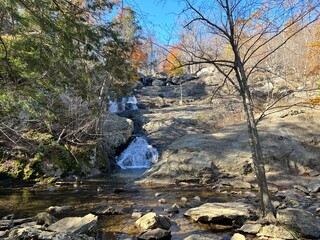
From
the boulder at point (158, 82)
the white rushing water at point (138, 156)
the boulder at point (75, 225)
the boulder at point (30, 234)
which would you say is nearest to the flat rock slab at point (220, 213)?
the boulder at point (75, 225)

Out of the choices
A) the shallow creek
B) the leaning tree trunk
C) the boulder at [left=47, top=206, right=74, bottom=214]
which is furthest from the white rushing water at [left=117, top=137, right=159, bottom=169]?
the leaning tree trunk

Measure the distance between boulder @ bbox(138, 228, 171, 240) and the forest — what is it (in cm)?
2

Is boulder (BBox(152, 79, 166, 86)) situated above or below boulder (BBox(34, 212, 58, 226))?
above

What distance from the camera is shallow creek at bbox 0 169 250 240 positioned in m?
6.59

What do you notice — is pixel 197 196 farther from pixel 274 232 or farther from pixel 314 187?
pixel 274 232

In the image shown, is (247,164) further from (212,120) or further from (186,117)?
(186,117)

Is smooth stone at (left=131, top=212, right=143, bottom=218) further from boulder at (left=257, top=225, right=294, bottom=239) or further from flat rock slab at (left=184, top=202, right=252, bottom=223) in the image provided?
boulder at (left=257, top=225, right=294, bottom=239)

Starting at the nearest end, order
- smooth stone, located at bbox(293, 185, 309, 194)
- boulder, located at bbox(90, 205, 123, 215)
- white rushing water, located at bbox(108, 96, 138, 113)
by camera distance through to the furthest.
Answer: boulder, located at bbox(90, 205, 123, 215), smooth stone, located at bbox(293, 185, 309, 194), white rushing water, located at bbox(108, 96, 138, 113)

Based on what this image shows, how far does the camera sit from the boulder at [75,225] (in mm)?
6052

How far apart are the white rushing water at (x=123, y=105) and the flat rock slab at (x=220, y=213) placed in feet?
65.3

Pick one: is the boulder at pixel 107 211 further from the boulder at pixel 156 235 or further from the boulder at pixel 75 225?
the boulder at pixel 156 235

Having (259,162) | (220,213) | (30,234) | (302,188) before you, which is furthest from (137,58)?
(30,234)

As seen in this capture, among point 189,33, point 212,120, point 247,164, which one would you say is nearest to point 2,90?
point 189,33

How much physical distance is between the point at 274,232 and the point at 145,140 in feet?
48.8
